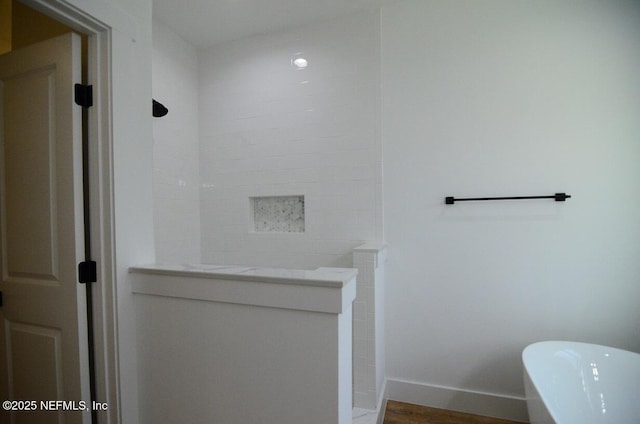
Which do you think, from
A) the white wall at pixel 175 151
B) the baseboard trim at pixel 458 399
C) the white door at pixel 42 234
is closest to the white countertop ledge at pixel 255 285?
the white door at pixel 42 234

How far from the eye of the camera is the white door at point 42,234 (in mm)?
1175

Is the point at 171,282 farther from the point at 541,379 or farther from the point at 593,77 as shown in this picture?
the point at 593,77

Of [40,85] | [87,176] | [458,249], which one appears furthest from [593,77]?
[40,85]

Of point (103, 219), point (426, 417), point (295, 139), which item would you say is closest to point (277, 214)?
point (295, 139)

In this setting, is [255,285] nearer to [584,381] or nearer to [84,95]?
[84,95]

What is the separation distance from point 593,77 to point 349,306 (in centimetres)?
219

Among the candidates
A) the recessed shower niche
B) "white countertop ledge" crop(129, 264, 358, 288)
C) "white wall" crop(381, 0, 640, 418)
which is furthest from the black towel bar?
"white countertop ledge" crop(129, 264, 358, 288)

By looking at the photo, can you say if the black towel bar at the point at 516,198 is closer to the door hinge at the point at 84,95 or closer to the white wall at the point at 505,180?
the white wall at the point at 505,180

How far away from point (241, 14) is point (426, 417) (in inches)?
129

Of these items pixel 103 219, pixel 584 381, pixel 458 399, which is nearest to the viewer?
pixel 103 219

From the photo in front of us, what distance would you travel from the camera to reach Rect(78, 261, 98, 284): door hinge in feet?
3.85

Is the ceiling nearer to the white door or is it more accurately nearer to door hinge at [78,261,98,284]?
the white door

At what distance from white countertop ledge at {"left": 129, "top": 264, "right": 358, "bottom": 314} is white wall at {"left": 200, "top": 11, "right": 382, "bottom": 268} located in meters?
1.24

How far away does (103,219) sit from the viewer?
1.18 meters
